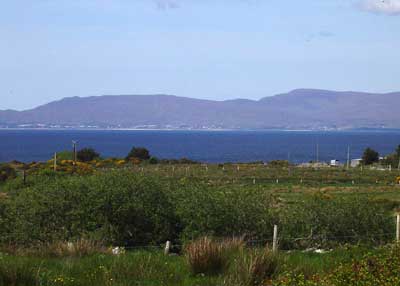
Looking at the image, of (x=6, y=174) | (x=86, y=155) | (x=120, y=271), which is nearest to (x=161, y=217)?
(x=120, y=271)

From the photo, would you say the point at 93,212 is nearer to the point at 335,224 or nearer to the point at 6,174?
the point at 335,224

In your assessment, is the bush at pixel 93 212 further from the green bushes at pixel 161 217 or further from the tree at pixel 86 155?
the tree at pixel 86 155

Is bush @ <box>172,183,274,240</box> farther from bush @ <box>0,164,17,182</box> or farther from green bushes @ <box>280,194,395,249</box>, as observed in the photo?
bush @ <box>0,164,17,182</box>

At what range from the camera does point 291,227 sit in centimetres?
2180

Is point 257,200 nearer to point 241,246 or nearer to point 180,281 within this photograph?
point 241,246

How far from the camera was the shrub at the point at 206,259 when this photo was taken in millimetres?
13305

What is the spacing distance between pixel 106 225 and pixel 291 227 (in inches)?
217

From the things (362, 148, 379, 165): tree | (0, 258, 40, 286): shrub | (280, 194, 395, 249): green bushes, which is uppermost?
(0, 258, 40, 286): shrub

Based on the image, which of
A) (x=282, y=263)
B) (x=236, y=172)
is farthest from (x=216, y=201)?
(x=236, y=172)

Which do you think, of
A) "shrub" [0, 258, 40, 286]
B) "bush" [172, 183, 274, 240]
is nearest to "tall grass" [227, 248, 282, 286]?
"shrub" [0, 258, 40, 286]

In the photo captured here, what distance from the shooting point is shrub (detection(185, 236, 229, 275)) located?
1330 centimetres

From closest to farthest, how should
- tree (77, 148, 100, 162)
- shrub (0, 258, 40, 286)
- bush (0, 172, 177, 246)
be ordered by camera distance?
shrub (0, 258, 40, 286) < bush (0, 172, 177, 246) < tree (77, 148, 100, 162)

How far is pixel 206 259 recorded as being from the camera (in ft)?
44.0

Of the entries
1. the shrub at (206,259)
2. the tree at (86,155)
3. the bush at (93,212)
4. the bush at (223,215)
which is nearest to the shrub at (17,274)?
the shrub at (206,259)
